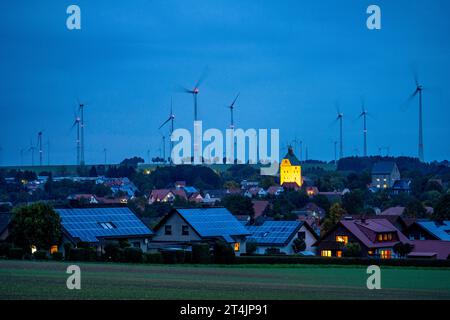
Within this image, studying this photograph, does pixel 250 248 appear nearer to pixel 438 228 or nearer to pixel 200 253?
pixel 200 253

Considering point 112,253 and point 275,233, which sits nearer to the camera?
point 112,253

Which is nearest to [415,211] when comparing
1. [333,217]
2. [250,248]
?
[333,217]

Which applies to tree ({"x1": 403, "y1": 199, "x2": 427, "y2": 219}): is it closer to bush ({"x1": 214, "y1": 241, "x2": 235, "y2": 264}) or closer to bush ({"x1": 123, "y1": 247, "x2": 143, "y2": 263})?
bush ({"x1": 214, "y1": 241, "x2": 235, "y2": 264})

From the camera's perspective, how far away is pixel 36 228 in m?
61.0

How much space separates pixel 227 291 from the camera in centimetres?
3219

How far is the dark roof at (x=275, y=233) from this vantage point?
80312mm

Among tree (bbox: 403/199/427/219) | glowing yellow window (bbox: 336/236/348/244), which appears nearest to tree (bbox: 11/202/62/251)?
glowing yellow window (bbox: 336/236/348/244)

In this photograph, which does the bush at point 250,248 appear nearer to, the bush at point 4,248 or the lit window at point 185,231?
the lit window at point 185,231

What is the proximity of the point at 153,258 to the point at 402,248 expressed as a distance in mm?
26599

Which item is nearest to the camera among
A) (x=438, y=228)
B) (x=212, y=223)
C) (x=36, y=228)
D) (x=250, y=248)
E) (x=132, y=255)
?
(x=132, y=255)
